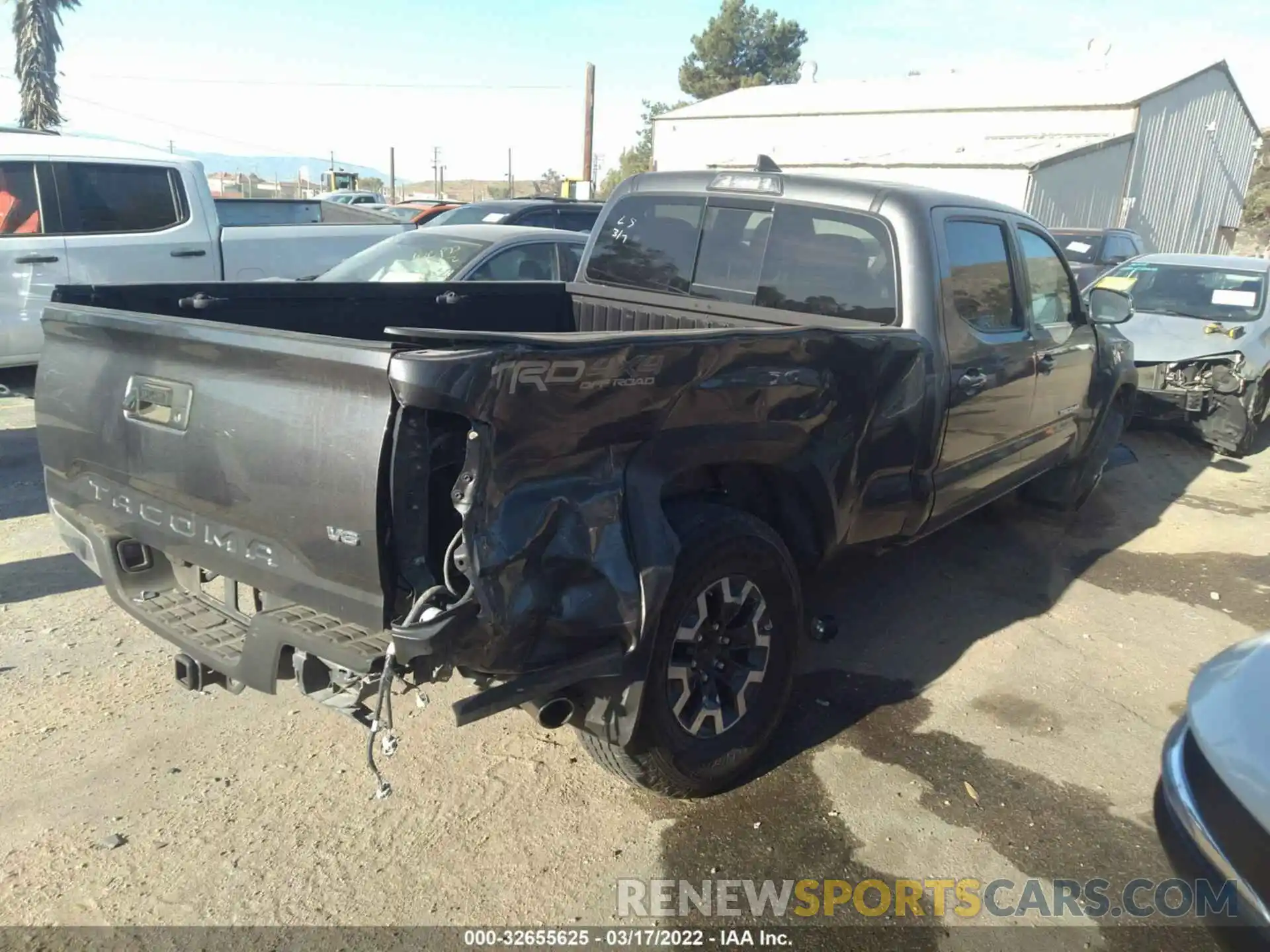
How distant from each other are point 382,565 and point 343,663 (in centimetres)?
29

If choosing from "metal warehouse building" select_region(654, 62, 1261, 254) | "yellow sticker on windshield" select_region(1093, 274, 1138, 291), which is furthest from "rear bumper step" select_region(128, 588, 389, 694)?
"metal warehouse building" select_region(654, 62, 1261, 254)

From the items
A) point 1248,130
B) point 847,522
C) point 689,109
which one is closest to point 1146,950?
point 847,522

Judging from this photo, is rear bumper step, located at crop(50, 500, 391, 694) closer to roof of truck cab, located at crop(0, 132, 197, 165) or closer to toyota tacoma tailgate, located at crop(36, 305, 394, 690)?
toyota tacoma tailgate, located at crop(36, 305, 394, 690)

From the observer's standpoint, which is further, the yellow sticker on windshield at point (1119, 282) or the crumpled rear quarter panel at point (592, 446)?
the yellow sticker on windshield at point (1119, 282)

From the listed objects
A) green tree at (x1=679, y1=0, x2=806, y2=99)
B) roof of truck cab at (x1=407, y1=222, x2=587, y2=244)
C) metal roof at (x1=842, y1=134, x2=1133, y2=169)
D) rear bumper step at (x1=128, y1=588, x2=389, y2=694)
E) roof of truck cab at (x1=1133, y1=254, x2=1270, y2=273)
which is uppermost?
green tree at (x1=679, y1=0, x2=806, y2=99)

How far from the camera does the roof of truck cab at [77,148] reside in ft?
23.7

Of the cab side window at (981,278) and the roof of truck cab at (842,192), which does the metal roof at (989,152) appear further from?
the roof of truck cab at (842,192)

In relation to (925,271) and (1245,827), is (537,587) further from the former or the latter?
(925,271)

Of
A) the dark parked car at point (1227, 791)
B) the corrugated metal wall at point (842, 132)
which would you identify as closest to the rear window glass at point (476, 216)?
the dark parked car at point (1227, 791)

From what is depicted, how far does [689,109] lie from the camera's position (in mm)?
36812

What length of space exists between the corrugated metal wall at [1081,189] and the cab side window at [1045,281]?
774 inches

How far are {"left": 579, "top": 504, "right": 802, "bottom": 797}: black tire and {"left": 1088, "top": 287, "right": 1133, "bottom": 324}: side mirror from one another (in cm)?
332

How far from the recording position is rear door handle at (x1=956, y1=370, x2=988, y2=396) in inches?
162

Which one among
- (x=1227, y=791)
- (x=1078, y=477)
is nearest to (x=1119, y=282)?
(x=1078, y=477)
